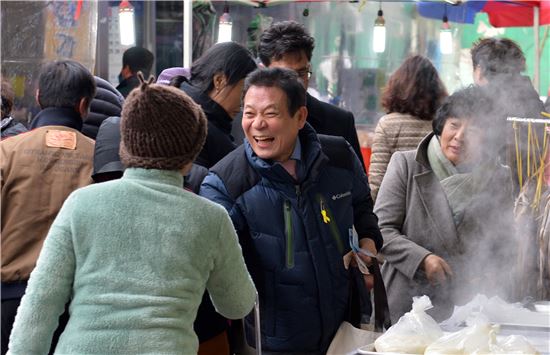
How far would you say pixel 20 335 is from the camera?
260 centimetres

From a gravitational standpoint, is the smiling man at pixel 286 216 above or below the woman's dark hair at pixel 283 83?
below

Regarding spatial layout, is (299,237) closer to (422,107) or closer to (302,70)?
(302,70)

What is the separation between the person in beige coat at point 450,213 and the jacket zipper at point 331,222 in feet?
2.41

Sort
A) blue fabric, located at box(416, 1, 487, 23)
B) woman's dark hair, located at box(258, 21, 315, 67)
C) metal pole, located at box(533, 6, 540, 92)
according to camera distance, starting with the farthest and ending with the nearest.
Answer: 1. blue fabric, located at box(416, 1, 487, 23)
2. metal pole, located at box(533, 6, 540, 92)
3. woman's dark hair, located at box(258, 21, 315, 67)

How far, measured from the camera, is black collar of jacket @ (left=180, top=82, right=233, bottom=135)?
4.02 meters

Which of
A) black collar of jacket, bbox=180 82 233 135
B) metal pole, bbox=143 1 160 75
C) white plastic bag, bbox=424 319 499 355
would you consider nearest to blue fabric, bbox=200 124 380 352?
white plastic bag, bbox=424 319 499 355

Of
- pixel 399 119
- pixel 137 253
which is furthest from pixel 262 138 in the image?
pixel 399 119

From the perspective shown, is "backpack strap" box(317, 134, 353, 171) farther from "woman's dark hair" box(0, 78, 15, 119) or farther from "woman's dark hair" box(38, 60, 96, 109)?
"woman's dark hair" box(0, 78, 15, 119)

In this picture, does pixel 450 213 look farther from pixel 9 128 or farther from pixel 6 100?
pixel 6 100

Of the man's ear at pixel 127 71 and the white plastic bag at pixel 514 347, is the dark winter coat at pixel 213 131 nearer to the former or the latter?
the white plastic bag at pixel 514 347

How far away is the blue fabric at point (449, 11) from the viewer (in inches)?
395

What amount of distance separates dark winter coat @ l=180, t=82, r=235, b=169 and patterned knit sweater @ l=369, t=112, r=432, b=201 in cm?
138

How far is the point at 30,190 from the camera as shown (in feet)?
12.7

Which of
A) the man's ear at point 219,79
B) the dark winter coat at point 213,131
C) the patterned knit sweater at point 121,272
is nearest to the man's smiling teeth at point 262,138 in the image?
the dark winter coat at point 213,131
